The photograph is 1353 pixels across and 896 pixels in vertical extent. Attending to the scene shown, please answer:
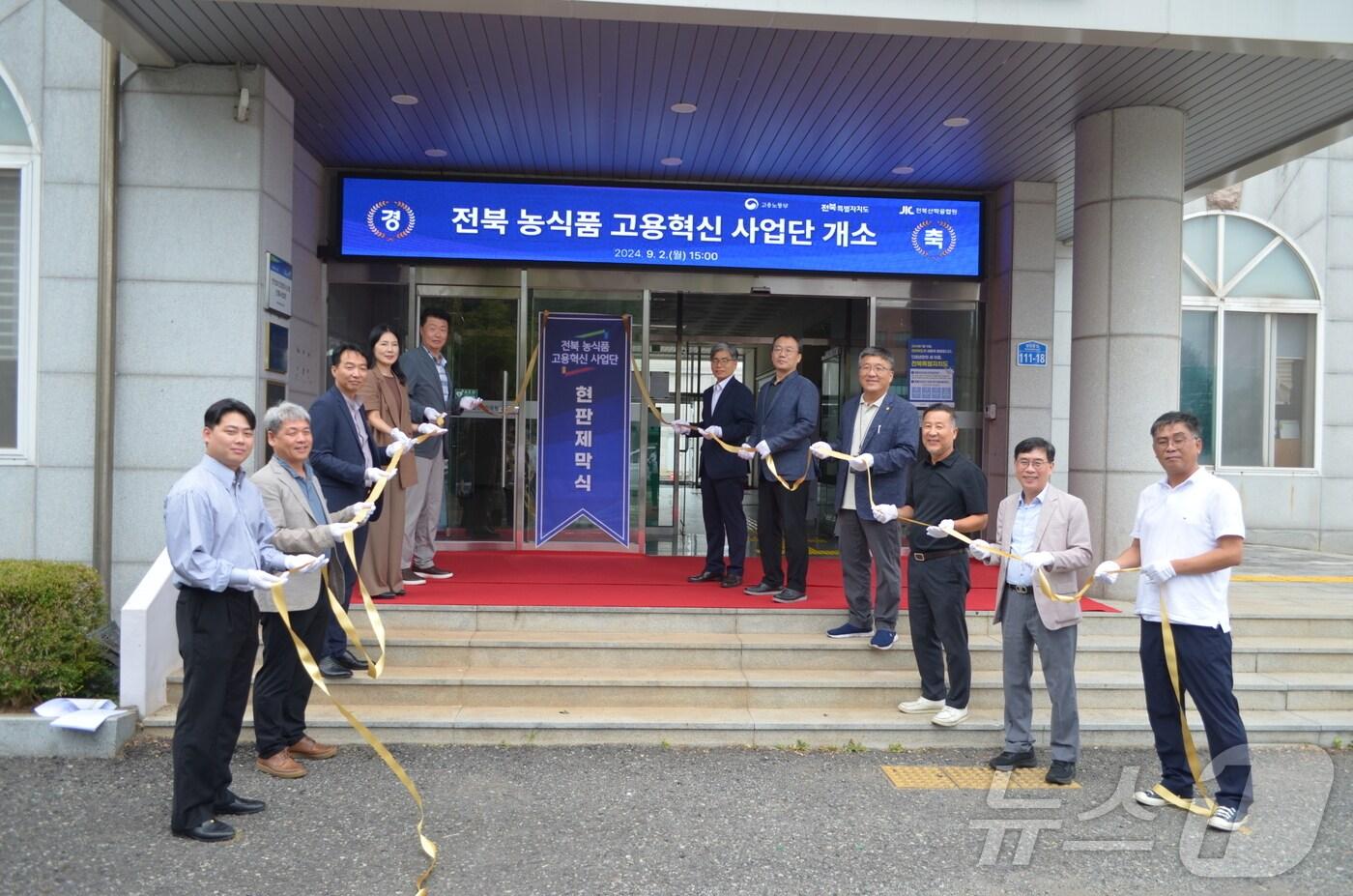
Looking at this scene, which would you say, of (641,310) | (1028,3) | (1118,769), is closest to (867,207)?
(641,310)

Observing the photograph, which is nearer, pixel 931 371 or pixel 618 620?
pixel 618 620

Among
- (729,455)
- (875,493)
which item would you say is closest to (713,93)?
(729,455)

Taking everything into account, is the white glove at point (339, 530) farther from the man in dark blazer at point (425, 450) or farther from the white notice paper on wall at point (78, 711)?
the man in dark blazer at point (425, 450)

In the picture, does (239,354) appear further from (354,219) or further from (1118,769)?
(1118,769)

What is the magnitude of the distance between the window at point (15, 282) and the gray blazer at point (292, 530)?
11.0 feet

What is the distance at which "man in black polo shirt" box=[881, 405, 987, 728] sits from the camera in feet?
17.1

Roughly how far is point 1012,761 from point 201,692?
3.81 meters

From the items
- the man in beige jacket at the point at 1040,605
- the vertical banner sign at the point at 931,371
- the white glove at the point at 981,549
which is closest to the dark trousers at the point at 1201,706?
the man in beige jacket at the point at 1040,605

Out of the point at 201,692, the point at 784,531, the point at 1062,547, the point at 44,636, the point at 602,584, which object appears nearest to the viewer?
the point at 201,692

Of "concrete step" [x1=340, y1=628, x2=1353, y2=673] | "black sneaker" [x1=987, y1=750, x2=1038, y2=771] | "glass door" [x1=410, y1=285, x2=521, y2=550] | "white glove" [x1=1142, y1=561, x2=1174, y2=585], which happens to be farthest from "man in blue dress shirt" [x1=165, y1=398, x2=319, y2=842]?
"glass door" [x1=410, y1=285, x2=521, y2=550]

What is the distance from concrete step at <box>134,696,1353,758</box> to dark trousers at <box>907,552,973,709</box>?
212 millimetres

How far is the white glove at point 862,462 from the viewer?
5.64 metres

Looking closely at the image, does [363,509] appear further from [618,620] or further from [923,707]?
[923,707]

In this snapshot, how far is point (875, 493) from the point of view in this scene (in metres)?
5.84
